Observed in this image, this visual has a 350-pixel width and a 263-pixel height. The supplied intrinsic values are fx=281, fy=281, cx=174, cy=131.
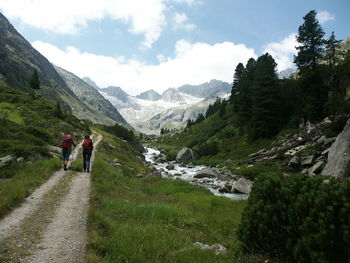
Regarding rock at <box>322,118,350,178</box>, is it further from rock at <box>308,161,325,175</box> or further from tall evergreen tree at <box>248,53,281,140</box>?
tall evergreen tree at <box>248,53,281,140</box>

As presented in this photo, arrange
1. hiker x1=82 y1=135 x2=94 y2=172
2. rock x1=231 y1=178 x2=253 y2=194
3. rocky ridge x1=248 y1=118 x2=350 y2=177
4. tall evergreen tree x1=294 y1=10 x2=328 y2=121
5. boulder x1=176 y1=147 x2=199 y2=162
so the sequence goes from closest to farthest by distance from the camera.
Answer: hiker x1=82 y1=135 x2=94 y2=172
rock x1=231 y1=178 x2=253 y2=194
rocky ridge x1=248 y1=118 x2=350 y2=177
tall evergreen tree x1=294 y1=10 x2=328 y2=121
boulder x1=176 y1=147 x2=199 y2=162

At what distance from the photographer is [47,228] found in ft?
30.0

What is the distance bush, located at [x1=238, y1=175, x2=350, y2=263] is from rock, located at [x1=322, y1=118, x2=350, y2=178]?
704 inches

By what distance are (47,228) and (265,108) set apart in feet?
175

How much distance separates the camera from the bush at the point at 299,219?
20.7 ft

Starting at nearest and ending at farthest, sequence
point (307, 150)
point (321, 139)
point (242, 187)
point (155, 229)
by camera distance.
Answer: point (155, 229) < point (242, 187) < point (307, 150) < point (321, 139)

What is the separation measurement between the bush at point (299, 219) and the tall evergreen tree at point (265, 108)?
49359mm

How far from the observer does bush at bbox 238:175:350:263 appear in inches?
249

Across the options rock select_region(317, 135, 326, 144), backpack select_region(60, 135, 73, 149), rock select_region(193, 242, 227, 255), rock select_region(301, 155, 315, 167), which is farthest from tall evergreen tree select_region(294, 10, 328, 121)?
Result: rock select_region(193, 242, 227, 255)

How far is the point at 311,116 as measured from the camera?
4788 cm

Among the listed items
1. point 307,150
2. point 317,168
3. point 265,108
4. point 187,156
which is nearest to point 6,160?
point 317,168

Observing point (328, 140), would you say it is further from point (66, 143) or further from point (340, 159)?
point (66, 143)

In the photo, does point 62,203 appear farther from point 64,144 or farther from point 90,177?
point 64,144

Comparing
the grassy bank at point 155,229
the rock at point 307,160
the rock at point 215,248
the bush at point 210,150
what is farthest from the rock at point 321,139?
the rock at point 215,248
